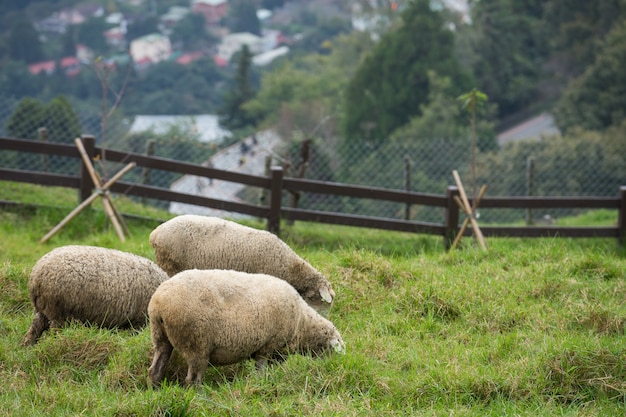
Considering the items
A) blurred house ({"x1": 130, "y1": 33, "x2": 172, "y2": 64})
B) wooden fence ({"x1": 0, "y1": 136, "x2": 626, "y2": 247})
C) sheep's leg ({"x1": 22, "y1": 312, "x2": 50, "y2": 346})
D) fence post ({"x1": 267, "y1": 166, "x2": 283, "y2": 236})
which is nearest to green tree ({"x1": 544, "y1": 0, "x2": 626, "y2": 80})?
blurred house ({"x1": 130, "y1": 33, "x2": 172, "y2": 64})

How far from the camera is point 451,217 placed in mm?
10203

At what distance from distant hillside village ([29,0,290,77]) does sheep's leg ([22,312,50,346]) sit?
48864mm

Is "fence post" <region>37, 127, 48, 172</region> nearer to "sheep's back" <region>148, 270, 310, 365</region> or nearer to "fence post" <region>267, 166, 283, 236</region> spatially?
"fence post" <region>267, 166, 283, 236</region>

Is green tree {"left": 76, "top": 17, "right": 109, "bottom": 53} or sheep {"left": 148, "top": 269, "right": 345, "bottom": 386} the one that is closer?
sheep {"left": 148, "top": 269, "right": 345, "bottom": 386}

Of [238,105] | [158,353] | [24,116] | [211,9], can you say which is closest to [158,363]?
[158,353]

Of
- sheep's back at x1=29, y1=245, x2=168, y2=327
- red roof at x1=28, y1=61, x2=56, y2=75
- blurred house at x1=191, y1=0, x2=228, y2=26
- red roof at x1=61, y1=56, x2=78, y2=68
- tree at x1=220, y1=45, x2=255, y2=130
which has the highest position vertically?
blurred house at x1=191, y1=0, x2=228, y2=26

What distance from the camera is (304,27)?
74.5 meters

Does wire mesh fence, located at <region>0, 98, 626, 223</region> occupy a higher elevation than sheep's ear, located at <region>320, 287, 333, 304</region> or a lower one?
lower

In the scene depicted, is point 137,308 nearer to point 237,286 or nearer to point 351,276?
point 237,286

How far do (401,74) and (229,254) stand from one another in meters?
31.9

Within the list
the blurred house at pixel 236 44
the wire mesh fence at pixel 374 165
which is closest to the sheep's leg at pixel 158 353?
the wire mesh fence at pixel 374 165

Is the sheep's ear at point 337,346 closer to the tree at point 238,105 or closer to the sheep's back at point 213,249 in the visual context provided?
the sheep's back at point 213,249

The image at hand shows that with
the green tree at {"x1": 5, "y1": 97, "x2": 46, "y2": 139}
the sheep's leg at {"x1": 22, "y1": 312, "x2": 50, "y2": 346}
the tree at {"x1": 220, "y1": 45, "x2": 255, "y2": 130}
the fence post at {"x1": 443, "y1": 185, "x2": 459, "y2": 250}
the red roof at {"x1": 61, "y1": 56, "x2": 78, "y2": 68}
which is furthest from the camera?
the red roof at {"x1": 61, "y1": 56, "x2": 78, "y2": 68}

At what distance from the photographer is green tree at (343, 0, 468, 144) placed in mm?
37219
